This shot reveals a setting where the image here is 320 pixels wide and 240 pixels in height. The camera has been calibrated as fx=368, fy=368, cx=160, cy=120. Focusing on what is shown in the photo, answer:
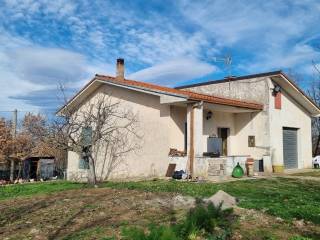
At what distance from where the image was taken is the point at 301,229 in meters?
6.53

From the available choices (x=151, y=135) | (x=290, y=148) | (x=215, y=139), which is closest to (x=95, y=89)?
(x=151, y=135)

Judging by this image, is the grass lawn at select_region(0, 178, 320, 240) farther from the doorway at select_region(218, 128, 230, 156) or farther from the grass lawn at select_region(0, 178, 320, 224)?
the doorway at select_region(218, 128, 230, 156)

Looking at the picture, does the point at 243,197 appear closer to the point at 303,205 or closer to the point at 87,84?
the point at 303,205

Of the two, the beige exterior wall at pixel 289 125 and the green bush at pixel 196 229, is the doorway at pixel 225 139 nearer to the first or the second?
the beige exterior wall at pixel 289 125

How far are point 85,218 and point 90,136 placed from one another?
6557 mm

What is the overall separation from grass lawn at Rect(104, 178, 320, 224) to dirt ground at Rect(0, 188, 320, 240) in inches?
19.1

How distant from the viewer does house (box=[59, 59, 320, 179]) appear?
1513cm

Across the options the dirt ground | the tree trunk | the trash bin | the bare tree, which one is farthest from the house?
the dirt ground

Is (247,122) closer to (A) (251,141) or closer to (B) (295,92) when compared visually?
(A) (251,141)

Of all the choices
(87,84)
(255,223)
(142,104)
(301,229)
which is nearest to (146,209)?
(255,223)

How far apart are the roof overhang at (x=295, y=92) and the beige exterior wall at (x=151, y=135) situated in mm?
6063

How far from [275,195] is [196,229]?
5284 mm

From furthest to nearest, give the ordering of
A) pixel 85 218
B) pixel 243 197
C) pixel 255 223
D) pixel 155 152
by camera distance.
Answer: pixel 155 152, pixel 243 197, pixel 85 218, pixel 255 223

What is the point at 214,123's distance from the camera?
1866 centimetres
